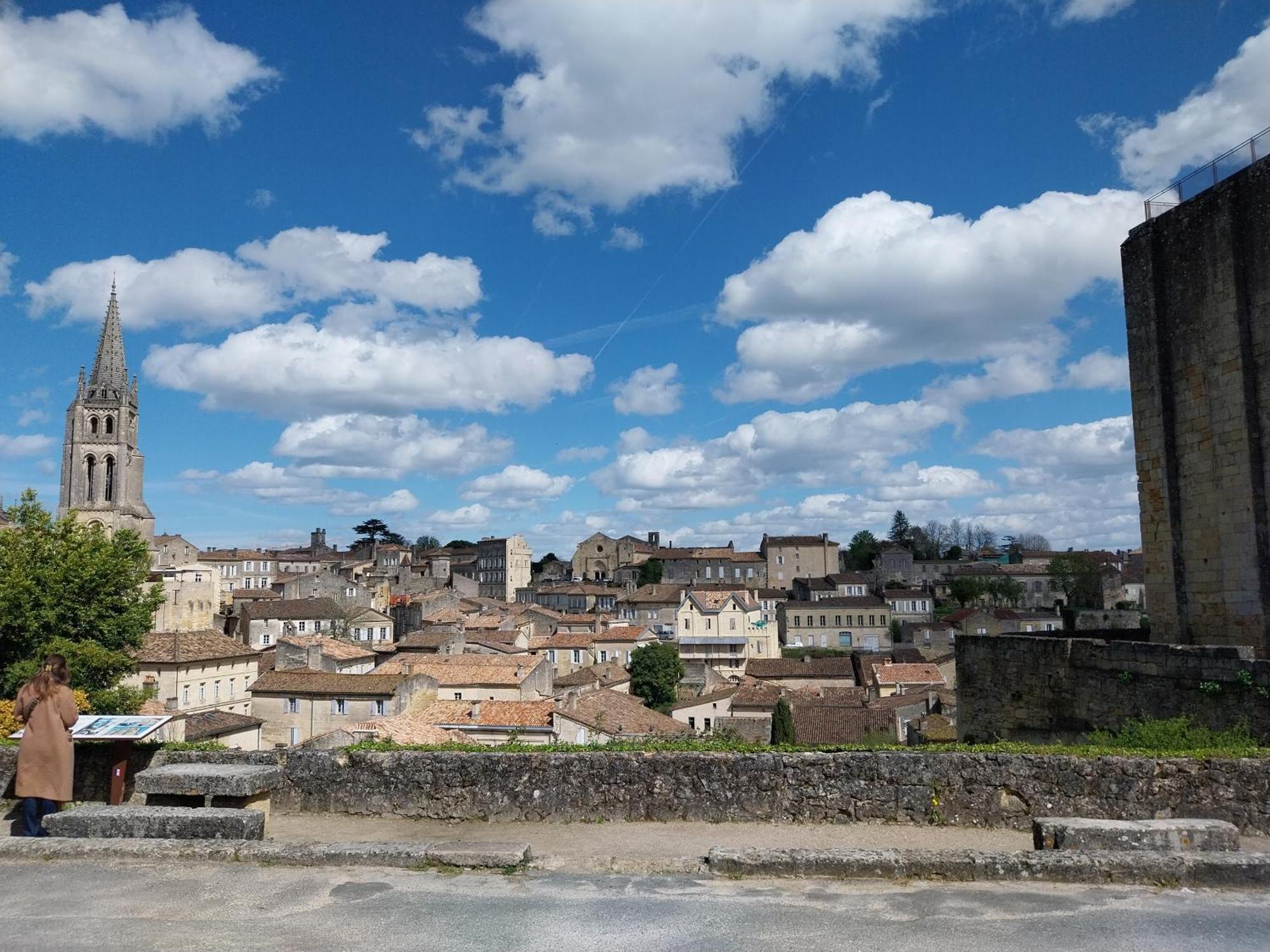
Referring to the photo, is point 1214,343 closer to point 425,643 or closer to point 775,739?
point 775,739

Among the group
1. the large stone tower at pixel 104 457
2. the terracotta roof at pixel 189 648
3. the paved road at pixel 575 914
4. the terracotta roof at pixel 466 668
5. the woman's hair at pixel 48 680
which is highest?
the large stone tower at pixel 104 457

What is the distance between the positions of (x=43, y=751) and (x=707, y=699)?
151ft

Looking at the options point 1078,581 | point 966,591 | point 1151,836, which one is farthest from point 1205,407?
point 1078,581

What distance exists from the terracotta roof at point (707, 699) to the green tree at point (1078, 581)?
64142 mm

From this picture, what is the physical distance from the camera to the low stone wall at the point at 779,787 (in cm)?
897

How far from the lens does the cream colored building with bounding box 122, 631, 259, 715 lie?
136 feet

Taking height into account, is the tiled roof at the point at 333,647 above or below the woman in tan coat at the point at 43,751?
below

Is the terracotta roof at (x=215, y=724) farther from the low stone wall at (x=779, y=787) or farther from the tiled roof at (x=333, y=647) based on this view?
the low stone wall at (x=779, y=787)

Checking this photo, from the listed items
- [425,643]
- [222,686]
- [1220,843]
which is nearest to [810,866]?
[1220,843]

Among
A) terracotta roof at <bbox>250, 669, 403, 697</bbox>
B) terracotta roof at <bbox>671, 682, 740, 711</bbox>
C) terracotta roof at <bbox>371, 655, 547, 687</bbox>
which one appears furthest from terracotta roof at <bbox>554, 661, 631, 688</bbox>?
terracotta roof at <bbox>250, 669, 403, 697</bbox>

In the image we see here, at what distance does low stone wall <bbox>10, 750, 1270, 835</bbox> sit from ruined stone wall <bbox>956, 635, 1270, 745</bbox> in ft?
7.00

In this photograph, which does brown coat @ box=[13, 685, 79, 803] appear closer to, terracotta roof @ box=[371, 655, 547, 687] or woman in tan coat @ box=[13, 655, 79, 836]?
woman in tan coat @ box=[13, 655, 79, 836]

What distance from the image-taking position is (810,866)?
6852 millimetres

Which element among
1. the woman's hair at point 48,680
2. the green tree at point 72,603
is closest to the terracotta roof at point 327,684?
the green tree at point 72,603
